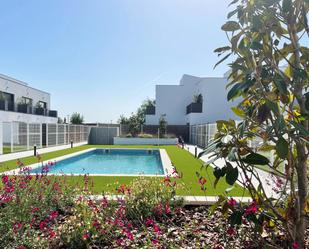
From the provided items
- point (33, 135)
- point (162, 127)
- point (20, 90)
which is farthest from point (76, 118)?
point (33, 135)

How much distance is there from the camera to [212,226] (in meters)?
3.30

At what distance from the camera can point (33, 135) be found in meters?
17.5

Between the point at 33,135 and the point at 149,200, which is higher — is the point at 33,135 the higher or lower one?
the higher one

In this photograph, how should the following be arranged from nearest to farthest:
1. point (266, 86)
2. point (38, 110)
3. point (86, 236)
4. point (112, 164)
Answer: point (266, 86) < point (86, 236) < point (112, 164) < point (38, 110)

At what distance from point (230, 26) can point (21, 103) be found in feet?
83.2

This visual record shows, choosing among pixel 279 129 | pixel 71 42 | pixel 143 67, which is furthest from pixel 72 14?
pixel 279 129

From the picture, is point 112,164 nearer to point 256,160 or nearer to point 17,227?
point 17,227

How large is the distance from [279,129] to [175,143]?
22.3 metres

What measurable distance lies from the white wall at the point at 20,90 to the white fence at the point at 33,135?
5707mm

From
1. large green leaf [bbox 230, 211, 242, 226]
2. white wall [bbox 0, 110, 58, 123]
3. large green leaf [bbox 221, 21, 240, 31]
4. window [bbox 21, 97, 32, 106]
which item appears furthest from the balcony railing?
large green leaf [bbox 230, 211, 242, 226]

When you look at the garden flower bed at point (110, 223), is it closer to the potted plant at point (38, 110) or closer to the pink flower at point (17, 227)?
the pink flower at point (17, 227)

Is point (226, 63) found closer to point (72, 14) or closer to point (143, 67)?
point (72, 14)

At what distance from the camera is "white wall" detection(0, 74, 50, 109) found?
21744mm

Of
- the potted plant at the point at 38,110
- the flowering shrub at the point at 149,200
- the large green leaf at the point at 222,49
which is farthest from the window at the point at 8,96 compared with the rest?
the large green leaf at the point at 222,49
